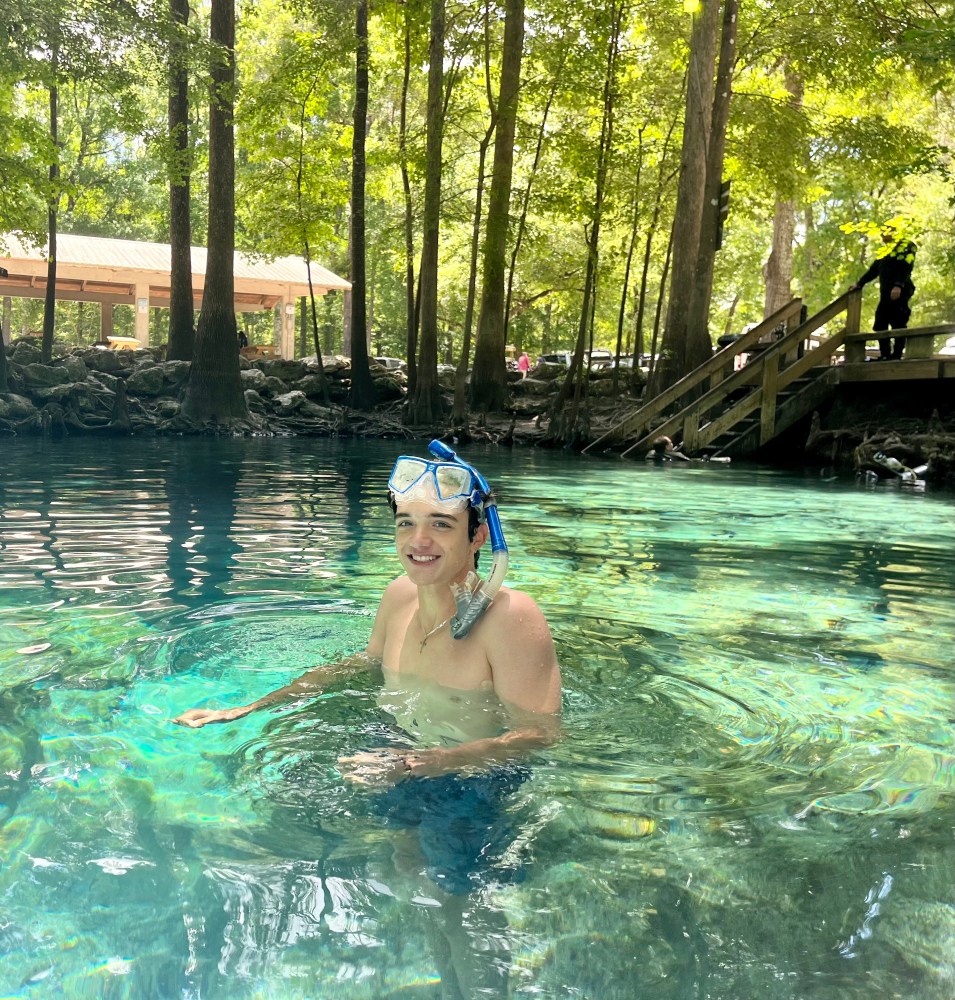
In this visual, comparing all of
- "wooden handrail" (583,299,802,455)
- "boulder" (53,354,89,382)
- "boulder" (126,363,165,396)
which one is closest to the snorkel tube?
"wooden handrail" (583,299,802,455)

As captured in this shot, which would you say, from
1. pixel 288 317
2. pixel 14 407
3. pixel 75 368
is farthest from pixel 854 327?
pixel 288 317

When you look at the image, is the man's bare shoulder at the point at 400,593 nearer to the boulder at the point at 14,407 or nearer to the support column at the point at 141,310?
the boulder at the point at 14,407

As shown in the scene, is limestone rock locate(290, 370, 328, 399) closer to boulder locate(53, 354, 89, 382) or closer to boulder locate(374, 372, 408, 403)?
boulder locate(374, 372, 408, 403)

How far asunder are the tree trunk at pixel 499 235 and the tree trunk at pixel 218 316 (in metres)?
5.12

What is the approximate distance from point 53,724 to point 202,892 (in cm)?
154

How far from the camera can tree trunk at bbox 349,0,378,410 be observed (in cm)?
2106

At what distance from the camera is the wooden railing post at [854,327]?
17.3 meters

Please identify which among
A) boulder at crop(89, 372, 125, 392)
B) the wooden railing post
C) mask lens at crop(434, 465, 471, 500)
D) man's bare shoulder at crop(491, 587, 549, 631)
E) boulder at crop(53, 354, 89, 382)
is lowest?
man's bare shoulder at crop(491, 587, 549, 631)

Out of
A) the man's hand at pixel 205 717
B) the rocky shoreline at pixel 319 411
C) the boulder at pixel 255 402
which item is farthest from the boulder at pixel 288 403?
the man's hand at pixel 205 717

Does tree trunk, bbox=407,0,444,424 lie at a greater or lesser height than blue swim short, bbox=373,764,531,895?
greater

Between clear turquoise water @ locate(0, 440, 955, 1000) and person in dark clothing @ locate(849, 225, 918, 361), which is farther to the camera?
person in dark clothing @ locate(849, 225, 918, 361)

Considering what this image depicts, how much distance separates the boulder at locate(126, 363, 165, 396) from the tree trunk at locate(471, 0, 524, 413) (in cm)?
663

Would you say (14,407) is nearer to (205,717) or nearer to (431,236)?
(431,236)

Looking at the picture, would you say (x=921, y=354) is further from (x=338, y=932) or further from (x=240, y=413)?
(x=338, y=932)
